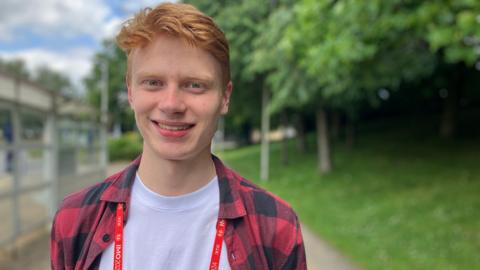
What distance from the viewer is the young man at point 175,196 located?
1423 mm

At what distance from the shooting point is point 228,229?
1.49m

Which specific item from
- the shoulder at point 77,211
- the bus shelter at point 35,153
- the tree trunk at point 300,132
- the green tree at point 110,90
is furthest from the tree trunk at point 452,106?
the green tree at point 110,90

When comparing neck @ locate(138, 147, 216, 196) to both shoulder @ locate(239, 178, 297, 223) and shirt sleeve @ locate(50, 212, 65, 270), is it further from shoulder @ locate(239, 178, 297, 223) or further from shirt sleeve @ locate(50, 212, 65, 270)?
shirt sleeve @ locate(50, 212, 65, 270)

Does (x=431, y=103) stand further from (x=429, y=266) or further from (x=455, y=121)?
(x=429, y=266)

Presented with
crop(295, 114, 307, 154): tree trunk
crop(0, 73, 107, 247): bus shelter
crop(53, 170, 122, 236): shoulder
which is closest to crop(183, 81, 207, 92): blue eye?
crop(53, 170, 122, 236): shoulder

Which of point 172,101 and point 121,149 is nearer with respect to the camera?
point 172,101

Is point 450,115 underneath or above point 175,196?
above

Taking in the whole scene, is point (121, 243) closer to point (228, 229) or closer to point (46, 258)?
point (228, 229)

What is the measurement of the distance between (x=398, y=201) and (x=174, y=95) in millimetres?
9461

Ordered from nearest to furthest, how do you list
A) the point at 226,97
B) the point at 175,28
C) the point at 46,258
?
the point at 175,28 → the point at 226,97 → the point at 46,258

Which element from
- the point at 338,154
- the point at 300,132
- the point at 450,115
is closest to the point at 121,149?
the point at 300,132

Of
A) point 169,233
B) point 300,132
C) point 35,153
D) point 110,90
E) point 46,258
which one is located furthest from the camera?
point 110,90

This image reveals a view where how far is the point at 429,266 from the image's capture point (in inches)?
242

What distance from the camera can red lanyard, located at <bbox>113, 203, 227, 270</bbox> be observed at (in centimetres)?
144
